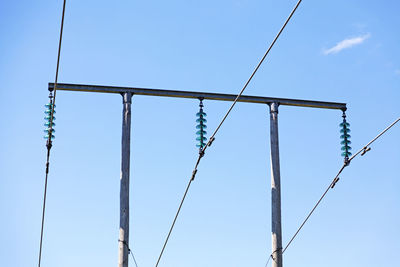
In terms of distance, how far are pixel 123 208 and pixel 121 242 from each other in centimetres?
63

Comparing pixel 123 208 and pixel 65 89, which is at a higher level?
pixel 65 89

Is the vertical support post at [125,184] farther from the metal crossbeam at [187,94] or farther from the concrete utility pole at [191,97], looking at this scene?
the metal crossbeam at [187,94]

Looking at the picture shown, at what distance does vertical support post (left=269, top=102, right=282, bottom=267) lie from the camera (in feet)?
48.0

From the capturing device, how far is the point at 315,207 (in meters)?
15.2

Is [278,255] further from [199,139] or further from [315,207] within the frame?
[199,139]

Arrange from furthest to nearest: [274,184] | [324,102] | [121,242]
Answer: [324,102] → [274,184] → [121,242]

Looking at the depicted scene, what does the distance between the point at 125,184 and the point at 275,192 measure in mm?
2867

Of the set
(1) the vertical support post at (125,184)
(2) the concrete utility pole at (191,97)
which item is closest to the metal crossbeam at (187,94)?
(2) the concrete utility pole at (191,97)

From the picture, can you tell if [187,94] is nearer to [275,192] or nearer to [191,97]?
[191,97]

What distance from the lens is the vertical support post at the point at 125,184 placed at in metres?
14.0

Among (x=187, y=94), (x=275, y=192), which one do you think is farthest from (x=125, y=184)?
(x=275, y=192)

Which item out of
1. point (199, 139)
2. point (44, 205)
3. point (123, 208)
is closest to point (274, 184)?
point (199, 139)

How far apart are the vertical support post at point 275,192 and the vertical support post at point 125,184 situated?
9.04ft

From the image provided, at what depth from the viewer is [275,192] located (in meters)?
15.0
